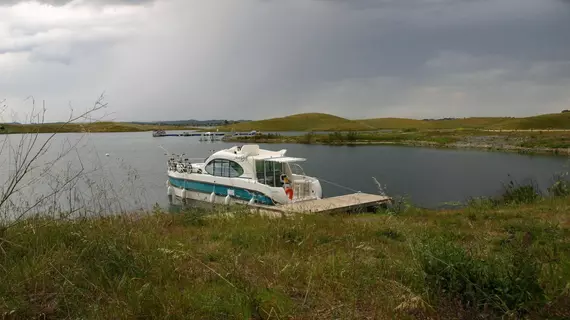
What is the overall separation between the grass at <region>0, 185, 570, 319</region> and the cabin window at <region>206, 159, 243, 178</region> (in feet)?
41.6

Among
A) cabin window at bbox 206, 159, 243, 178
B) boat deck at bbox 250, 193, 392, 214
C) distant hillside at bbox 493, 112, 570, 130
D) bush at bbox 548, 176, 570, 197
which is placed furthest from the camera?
distant hillside at bbox 493, 112, 570, 130

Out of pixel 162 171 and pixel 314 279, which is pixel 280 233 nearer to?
pixel 314 279

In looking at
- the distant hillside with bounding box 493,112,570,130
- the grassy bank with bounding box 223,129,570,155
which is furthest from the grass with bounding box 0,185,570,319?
the distant hillside with bounding box 493,112,570,130

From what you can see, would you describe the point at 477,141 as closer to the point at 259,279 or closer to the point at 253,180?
the point at 253,180

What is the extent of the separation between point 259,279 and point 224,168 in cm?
1514

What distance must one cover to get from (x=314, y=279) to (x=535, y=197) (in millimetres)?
11591

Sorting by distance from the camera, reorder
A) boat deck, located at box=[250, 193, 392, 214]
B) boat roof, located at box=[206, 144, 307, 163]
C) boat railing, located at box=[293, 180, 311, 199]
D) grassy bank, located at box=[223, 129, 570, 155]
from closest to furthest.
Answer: boat deck, located at box=[250, 193, 392, 214] < boat railing, located at box=[293, 180, 311, 199] < boat roof, located at box=[206, 144, 307, 163] < grassy bank, located at box=[223, 129, 570, 155]

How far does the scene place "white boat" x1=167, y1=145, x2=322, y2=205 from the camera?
56.0 ft

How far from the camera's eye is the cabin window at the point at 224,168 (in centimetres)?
1847

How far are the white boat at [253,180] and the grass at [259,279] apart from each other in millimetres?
11300

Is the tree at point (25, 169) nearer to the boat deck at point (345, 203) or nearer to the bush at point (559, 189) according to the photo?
the boat deck at point (345, 203)

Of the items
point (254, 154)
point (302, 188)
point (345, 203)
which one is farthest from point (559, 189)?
point (254, 154)

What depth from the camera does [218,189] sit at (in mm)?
19219

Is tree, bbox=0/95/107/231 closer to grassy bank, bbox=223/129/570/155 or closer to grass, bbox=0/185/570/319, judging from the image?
grass, bbox=0/185/570/319
